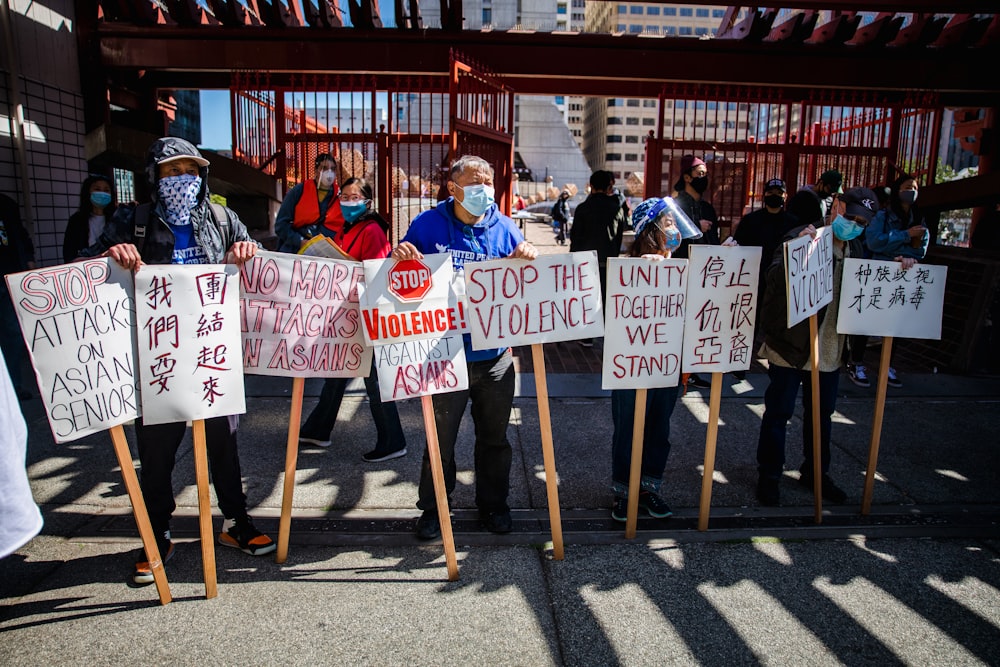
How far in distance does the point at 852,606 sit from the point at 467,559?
179 centimetres

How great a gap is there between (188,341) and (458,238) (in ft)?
4.47

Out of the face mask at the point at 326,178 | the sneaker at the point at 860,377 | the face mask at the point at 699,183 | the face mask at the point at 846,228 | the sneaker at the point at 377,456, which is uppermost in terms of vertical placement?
the face mask at the point at 699,183

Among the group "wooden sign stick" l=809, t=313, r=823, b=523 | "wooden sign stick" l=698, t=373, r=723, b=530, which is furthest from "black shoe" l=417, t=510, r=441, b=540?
"wooden sign stick" l=809, t=313, r=823, b=523

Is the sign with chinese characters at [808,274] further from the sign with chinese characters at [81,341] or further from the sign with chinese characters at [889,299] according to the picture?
the sign with chinese characters at [81,341]

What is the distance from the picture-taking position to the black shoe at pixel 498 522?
383 cm

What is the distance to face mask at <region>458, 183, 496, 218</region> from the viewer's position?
139 inches

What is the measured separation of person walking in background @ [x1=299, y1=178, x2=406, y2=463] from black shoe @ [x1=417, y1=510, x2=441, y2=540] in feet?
2.41

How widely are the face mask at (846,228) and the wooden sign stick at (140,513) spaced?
12.9 ft

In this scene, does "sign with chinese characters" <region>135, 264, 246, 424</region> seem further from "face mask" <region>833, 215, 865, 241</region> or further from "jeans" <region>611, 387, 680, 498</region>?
"face mask" <region>833, 215, 865, 241</region>

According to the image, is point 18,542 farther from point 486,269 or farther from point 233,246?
point 486,269

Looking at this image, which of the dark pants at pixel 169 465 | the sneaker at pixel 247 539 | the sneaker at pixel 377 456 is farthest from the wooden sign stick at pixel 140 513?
the sneaker at pixel 377 456

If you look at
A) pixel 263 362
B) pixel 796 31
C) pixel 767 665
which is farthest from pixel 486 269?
pixel 796 31

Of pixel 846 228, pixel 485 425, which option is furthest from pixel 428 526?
pixel 846 228

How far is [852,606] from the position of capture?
10.6ft
